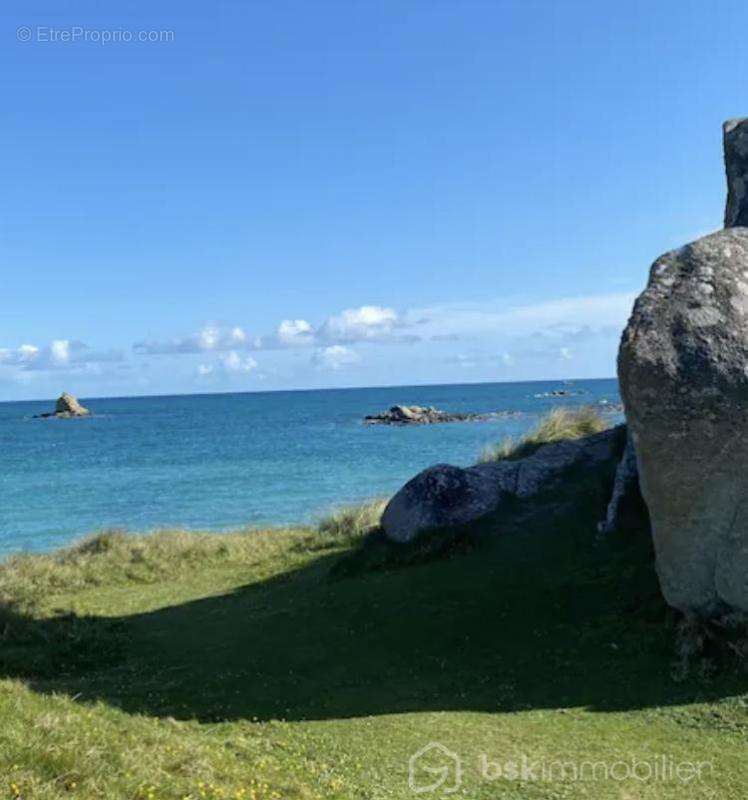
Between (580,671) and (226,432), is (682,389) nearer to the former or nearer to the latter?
(580,671)

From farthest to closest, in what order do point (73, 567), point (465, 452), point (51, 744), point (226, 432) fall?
point (226, 432) < point (465, 452) < point (73, 567) < point (51, 744)

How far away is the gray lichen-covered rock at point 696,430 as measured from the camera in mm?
11875

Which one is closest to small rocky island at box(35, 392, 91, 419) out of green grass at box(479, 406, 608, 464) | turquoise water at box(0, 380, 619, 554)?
turquoise water at box(0, 380, 619, 554)

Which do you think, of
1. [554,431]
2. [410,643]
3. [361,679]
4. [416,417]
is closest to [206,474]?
[554,431]

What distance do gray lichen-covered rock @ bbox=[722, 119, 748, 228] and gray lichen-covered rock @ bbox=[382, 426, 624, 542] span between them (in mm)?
6078

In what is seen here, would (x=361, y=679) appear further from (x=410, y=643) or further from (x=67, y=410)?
(x=67, y=410)

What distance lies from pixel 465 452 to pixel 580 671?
182 ft

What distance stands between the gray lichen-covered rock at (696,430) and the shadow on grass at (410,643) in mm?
1305

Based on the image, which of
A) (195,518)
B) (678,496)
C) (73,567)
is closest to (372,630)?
(678,496)

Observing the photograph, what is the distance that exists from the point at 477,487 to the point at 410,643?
691 centimetres

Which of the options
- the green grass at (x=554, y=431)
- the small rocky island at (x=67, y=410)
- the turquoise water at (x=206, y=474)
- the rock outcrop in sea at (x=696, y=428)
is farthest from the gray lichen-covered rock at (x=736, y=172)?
the small rocky island at (x=67, y=410)

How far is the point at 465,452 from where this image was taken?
6775cm

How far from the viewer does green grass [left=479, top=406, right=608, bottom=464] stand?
2736cm

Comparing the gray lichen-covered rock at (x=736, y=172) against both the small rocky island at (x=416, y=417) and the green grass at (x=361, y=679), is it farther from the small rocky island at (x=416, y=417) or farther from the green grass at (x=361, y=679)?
the small rocky island at (x=416, y=417)
